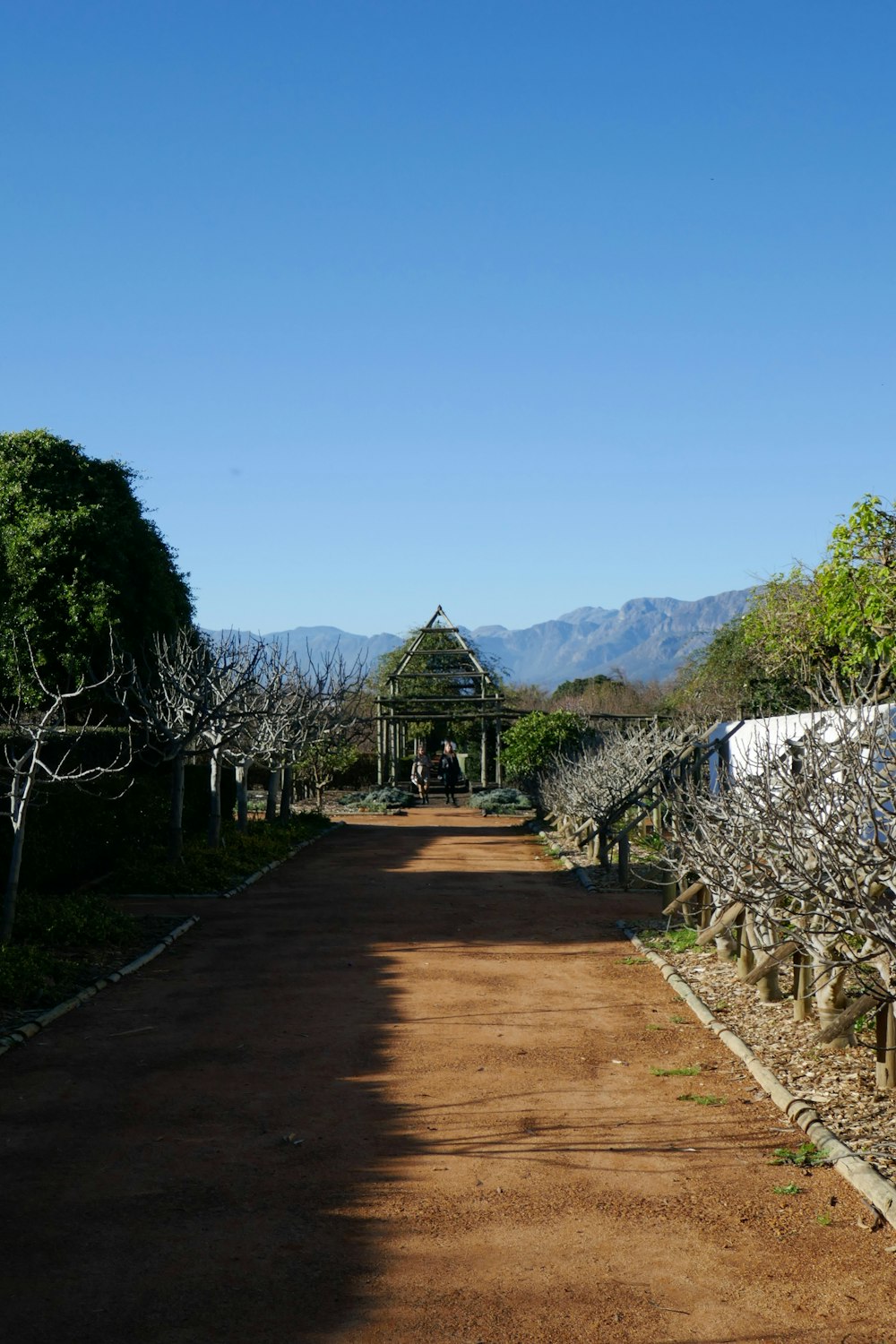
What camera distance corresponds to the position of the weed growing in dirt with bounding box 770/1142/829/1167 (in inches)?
227

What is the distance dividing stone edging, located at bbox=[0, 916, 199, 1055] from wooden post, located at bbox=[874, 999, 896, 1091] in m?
5.21

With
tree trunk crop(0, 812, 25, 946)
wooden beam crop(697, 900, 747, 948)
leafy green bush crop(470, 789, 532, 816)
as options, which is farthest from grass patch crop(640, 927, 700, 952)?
leafy green bush crop(470, 789, 532, 816)

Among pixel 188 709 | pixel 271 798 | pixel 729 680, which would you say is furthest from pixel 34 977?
pixel 729 680

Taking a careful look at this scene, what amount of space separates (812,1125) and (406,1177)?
2078mm

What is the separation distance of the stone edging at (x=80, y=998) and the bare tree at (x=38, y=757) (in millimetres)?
1018

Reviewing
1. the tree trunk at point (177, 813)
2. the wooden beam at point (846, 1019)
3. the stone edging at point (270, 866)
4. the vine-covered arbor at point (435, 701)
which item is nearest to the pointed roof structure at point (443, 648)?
the vine-covered arbor at point (435, 701)

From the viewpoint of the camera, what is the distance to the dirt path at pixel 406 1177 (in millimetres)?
4324

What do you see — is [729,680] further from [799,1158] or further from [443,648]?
[799,1158]

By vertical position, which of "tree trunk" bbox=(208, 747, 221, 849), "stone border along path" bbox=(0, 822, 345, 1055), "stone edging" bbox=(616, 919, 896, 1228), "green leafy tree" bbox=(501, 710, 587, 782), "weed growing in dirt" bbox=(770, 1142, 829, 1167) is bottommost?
"weed growing in dirt" bbox=(770, 1142, 829, 1167)

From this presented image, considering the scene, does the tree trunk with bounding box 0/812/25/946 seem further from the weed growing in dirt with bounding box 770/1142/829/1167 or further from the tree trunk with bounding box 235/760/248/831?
the tree trunk with bounding box 235/760/248/831

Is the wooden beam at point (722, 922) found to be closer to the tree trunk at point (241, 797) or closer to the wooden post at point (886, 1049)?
the wooden post at point (886, 1049)

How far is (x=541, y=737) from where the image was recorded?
2698cm

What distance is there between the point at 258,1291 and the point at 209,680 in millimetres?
11876

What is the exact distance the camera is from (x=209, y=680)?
52.2 feet
